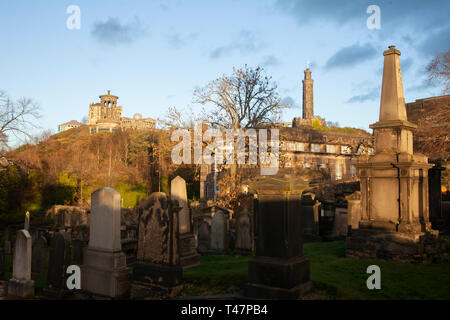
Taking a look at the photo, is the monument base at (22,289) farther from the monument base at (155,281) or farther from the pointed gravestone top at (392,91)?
the pointed gravestone top at (392,91)

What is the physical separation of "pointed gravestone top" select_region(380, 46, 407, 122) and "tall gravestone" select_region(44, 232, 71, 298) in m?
8.51

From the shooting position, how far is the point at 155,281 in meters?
6.42

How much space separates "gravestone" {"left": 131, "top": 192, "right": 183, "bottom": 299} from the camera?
249 inches

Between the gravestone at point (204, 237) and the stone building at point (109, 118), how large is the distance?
44.2 meters

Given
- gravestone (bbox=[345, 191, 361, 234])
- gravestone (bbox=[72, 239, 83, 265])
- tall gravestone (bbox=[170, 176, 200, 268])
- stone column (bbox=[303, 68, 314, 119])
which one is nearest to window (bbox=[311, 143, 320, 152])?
gravestone (bbox=[345, 191, 361, 234])

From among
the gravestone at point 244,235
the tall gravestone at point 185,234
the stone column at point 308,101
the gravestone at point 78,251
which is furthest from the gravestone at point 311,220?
the stone column at point 308,101

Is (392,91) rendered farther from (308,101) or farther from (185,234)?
(308,101)

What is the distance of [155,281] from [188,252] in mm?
2840

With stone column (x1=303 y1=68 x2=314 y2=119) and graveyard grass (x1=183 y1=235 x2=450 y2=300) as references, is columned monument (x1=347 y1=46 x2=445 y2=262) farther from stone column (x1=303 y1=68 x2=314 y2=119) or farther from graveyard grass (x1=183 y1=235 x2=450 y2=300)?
stone column (x1=303 y1=68 x2=314 y2=119)

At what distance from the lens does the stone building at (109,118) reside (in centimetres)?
5738
